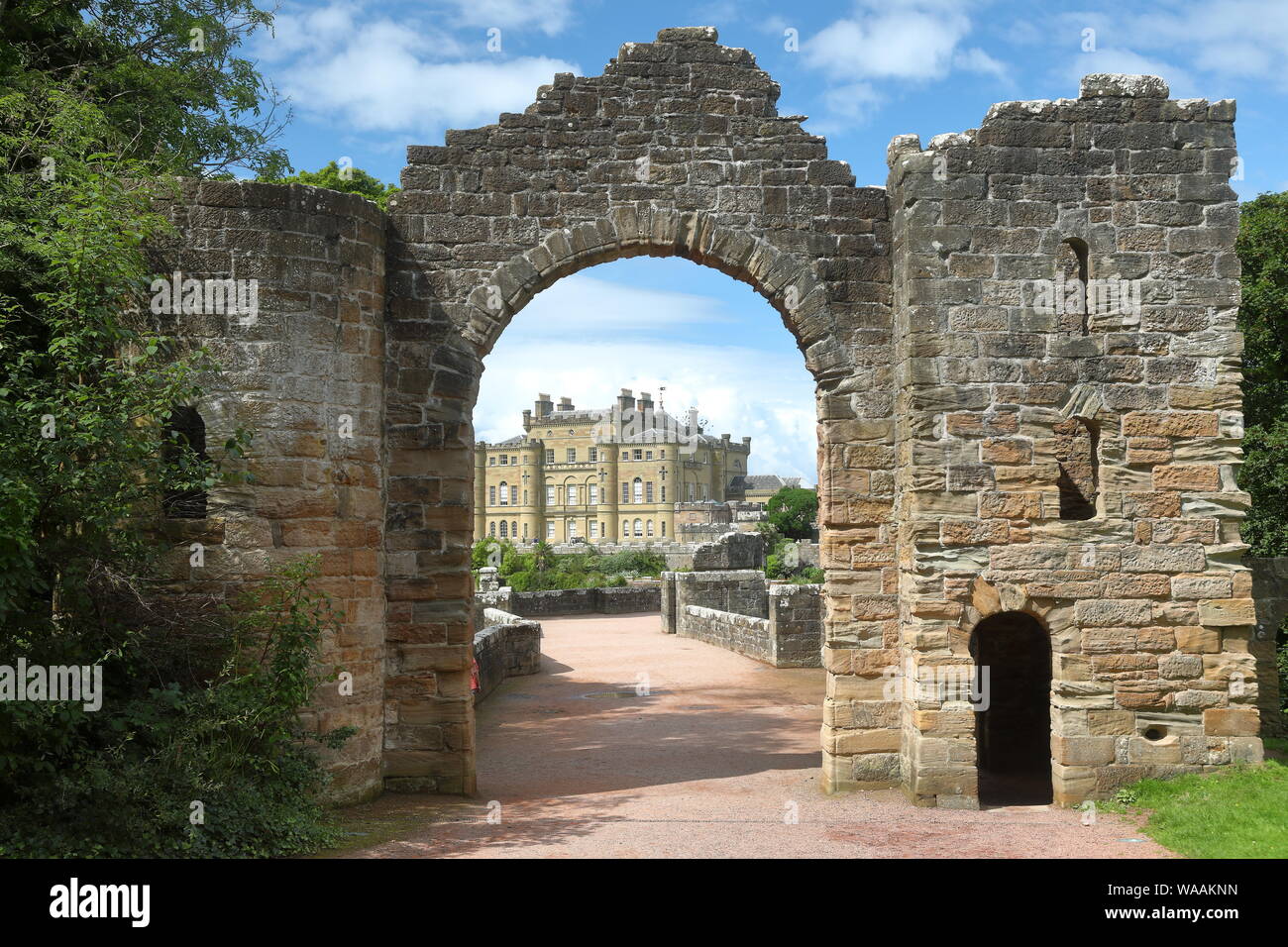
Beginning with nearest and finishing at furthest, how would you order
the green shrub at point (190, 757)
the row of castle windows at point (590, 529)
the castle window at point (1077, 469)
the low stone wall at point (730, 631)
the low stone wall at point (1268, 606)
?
the green shrub at point (190, 757), the castle window at point (1077, 469), the low stone wall at point (1268, 606), the low stone wall at point (730, 631), the row of castle windows at point (590, 529)

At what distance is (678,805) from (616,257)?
15.6ft

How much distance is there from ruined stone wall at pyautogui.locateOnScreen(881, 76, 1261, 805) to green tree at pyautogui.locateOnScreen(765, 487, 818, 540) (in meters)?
49.5

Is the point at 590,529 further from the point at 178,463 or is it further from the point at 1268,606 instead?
the point at 178,463

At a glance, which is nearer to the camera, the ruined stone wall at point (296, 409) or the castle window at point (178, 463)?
the ruined stone wall at point (296, 409)

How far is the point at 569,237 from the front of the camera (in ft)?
31.0

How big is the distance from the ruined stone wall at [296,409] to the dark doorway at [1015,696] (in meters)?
6.26

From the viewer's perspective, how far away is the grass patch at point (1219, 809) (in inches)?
289

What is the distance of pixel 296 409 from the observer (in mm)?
8461

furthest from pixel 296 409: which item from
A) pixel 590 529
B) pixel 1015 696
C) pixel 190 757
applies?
pixel 590 529

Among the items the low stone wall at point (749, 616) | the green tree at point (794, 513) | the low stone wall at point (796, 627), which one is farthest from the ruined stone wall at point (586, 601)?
the green tree at point (794, 513)

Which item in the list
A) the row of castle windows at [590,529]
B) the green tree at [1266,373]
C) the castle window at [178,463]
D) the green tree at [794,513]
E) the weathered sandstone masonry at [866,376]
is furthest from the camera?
the row of castle windows at [590,529]

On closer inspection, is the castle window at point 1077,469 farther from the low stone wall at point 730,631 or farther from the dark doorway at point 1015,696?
the low stone wall at point 730,631

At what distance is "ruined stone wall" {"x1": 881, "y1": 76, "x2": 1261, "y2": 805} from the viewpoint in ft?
28.9

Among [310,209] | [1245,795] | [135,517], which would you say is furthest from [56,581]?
[1245,795]
